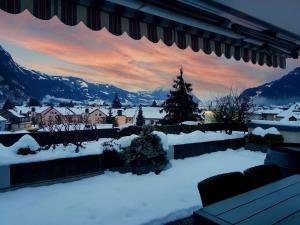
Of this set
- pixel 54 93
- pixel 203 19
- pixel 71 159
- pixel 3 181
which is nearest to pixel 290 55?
pixel 203 19

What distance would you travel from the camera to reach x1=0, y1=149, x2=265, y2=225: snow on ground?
3805mm

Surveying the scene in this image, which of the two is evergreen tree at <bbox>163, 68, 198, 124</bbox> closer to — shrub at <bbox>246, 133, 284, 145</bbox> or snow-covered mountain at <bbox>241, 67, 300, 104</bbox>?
shrub at <bbox>246, 133, 284, 145</bbox>

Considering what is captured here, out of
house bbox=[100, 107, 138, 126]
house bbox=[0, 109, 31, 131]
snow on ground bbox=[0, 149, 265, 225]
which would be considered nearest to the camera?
snow on ground bbox=[0, 149, 265, 225]

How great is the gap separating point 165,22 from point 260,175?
2078 millimetres

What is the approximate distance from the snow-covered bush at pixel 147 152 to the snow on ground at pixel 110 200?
0.29m

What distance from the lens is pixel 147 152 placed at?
632cm

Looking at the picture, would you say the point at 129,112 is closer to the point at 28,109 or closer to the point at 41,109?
the point at 41,109

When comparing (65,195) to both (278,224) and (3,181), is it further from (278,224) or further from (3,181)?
(278,224)

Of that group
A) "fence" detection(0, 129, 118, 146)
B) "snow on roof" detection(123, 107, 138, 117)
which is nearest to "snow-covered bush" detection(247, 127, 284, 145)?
"fence" detection(0, 129, 118, 146)

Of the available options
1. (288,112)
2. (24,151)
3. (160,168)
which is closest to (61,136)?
(24,151)

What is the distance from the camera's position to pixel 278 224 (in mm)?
1632

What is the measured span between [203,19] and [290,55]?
312cm

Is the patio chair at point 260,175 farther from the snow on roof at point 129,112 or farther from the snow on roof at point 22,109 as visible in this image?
the snow on roof at point 22,109

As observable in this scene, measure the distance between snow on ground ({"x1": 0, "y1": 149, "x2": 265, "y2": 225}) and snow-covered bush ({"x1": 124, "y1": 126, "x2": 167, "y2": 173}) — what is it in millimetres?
289
